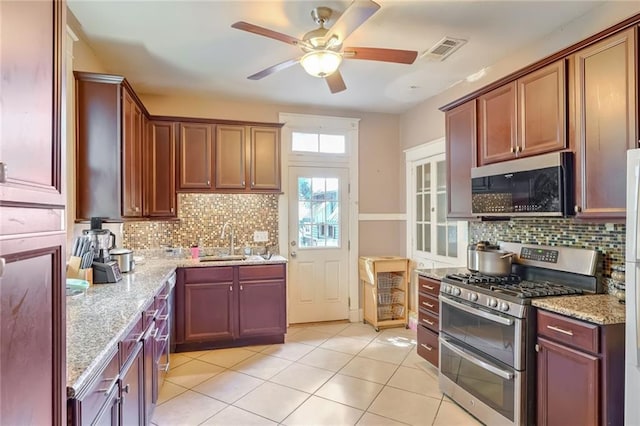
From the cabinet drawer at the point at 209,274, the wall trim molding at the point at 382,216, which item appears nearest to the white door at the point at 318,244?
the wall trim molding at the point at 382,216

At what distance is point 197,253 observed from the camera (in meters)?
4.08

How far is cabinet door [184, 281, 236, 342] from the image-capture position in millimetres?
3652

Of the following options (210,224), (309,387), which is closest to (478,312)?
(309,387)

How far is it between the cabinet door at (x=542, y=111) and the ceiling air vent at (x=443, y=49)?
568mm

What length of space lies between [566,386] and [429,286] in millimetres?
1316

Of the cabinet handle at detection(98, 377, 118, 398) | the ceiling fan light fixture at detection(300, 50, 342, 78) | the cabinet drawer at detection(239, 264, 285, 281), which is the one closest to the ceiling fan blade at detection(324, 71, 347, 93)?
the ceiling fan light fixture at detection(300, 50, 342, 78)

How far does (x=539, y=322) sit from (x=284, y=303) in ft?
8.10

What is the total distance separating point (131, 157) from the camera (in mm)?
3064

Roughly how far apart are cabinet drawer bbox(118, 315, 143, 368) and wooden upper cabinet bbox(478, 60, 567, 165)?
263cm

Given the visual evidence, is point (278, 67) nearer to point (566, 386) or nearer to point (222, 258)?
point (222, 258)

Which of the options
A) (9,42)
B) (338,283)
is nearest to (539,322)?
(9,42)

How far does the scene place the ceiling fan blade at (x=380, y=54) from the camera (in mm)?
2299

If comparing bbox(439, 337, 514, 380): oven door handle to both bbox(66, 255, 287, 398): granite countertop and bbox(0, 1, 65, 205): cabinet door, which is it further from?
bbox(0, 1, 65, 205): cabinet door

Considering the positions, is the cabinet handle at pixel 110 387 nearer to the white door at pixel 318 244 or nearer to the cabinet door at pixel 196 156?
the cabinet door at pixel 196 156
